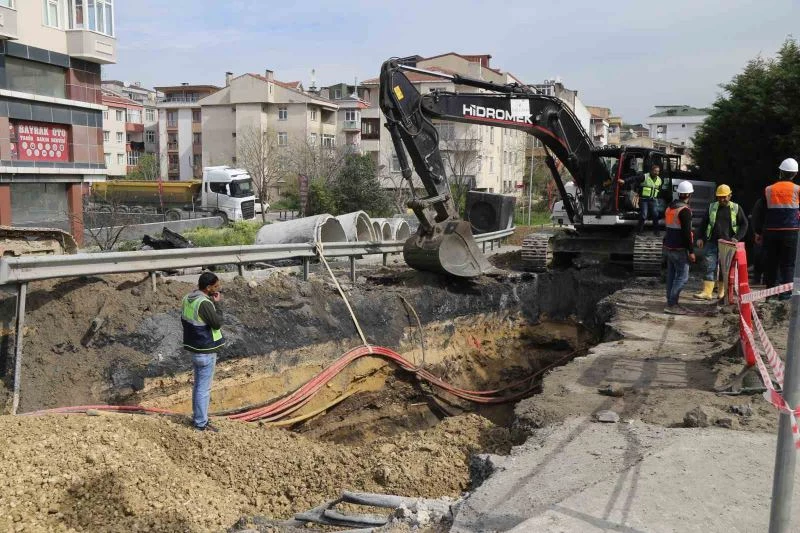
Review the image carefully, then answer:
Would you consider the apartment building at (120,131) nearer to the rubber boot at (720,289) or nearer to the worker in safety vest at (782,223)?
the rubber boot at (720,289)

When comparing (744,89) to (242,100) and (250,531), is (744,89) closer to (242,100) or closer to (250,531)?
(250,531)

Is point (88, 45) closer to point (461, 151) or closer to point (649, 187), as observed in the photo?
point (461, 151)

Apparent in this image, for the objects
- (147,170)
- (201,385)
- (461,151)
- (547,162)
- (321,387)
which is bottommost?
(321,387)

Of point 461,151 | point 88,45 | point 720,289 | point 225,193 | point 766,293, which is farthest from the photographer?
point 461,151

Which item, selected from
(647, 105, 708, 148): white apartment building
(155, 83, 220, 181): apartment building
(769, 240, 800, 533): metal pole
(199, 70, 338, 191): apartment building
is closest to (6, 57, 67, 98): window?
(769, 240, 800, 533): metal pole

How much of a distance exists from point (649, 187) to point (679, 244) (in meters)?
3.45

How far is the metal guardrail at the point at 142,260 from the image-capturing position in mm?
6469

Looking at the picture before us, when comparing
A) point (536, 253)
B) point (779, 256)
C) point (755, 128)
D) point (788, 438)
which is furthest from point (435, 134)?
point (755, 128)

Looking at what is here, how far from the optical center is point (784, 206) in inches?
373

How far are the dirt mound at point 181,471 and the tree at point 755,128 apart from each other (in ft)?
43.7

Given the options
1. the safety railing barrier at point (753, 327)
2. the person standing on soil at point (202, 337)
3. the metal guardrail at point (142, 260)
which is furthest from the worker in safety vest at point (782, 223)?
the person standing on soil at point (202, 337)

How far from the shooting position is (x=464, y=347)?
38.3 ft

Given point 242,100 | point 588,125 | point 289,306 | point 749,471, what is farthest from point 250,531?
point 588,125

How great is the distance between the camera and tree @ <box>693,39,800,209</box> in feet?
53.7
